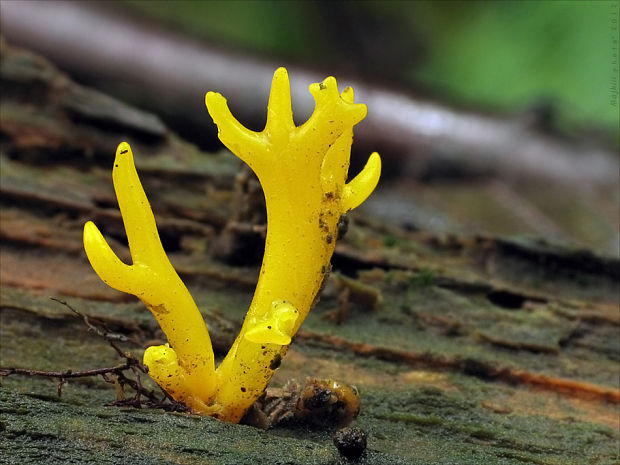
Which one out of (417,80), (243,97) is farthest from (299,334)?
(417,80)

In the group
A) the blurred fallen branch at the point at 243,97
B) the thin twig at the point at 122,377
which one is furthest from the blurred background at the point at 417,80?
the thin twig at the point at 122,377

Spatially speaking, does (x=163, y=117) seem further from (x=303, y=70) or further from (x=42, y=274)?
(x=42, y=274)

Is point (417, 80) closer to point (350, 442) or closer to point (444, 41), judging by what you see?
point (444, 41)

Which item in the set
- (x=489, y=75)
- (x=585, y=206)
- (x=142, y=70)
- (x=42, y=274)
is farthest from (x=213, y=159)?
(x=585, y=206)

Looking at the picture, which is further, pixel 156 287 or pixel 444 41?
pixel 444 41

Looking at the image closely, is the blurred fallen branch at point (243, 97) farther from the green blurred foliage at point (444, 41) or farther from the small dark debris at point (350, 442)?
the small dark debris at point (350, 442)

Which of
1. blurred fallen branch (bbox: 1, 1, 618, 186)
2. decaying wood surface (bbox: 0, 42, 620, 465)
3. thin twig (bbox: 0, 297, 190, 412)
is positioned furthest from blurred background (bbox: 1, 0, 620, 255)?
thin twig (bbox: 0, 297, 190, 412)
